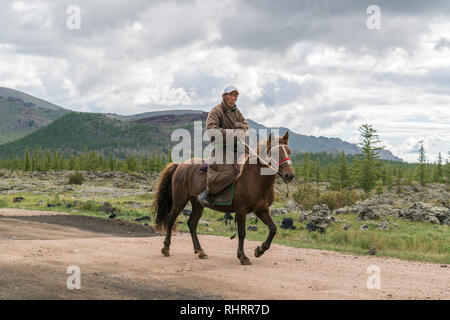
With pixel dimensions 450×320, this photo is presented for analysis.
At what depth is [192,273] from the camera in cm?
834

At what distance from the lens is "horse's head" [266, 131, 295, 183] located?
900 cm

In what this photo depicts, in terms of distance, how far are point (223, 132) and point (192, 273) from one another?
3304 millimetres

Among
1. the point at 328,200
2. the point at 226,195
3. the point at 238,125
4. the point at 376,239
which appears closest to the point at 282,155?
the point at 238,125

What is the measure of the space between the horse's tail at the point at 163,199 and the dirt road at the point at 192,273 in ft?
2.90

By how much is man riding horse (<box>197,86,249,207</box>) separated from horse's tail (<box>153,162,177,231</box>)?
1.97m

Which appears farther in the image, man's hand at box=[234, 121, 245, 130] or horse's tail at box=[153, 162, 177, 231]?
horse's tail at box=[153, 162, 177, 231]

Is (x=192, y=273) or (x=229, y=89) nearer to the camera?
(x=192, y=273)

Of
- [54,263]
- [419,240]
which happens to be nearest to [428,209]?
[419,240]

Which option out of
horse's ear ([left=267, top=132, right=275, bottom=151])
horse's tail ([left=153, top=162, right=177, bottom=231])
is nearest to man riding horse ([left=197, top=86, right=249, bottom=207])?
horse's ear ([left=267, top=132, right=275, bottom=151])

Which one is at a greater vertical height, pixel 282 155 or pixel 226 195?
pixel 282 155

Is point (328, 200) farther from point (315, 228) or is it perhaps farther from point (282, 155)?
point (282, 155)

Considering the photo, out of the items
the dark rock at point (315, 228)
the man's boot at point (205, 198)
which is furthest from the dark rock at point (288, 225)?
the man's boot at point (205, 198)

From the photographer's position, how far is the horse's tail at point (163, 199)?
1196cm

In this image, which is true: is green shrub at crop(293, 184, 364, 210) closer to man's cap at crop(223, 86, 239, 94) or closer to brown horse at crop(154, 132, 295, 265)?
brown horse at crop(154, 132, 295, 265)
